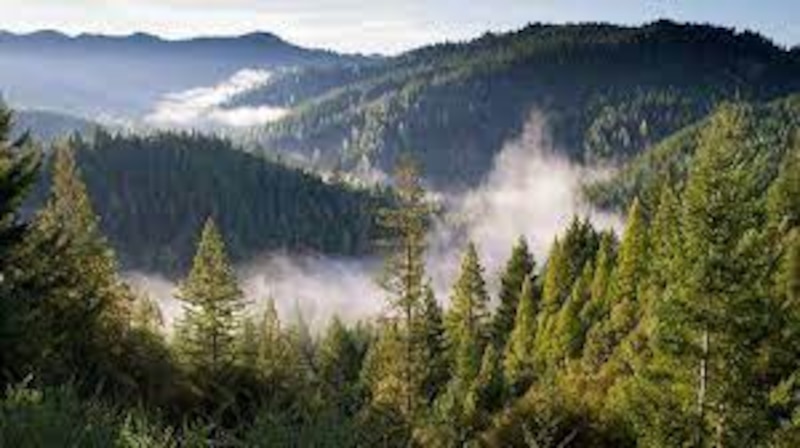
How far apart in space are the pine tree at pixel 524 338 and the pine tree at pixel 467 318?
2557 millimetres

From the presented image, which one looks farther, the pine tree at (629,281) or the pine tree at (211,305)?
the pine tree at (629,281)

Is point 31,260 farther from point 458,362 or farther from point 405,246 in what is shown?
point 458,362

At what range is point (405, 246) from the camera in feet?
153

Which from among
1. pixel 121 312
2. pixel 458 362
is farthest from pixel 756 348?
pixel 458 362

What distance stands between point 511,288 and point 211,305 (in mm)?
41033

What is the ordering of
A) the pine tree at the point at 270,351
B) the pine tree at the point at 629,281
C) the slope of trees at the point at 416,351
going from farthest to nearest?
the pine tree at the point at 270,351 → the pine tree at the point at 629,281 → the slope of trees at the point at 416,351

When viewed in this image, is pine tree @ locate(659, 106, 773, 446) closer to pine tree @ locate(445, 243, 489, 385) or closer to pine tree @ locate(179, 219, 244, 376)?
pine tree @ locate(179, 219, 244, 376)

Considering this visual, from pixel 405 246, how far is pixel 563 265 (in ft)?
158

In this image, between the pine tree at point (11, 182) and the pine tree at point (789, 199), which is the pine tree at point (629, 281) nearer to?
the pine tree at point (789, 199)

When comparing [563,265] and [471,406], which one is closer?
[471,406]

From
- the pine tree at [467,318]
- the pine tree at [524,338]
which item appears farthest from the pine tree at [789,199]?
the pine tree at [467,318]

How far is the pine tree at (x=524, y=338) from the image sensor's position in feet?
276

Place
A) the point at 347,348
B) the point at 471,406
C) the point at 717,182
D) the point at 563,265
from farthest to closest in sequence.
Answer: the point at 347,348 < the point at 563,265 < the point at 471,406 < the point at 717,182

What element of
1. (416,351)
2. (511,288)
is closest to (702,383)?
(416,351)
